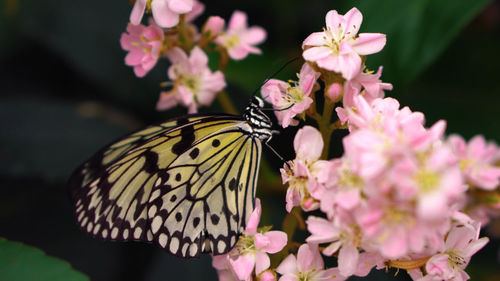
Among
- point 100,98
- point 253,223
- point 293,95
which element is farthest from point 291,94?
point 100,98

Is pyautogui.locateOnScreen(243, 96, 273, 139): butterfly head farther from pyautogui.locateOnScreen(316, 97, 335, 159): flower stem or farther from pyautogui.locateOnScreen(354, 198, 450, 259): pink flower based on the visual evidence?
pyautogui.locateOnScreen(354, 198, 450, 259): pink flower

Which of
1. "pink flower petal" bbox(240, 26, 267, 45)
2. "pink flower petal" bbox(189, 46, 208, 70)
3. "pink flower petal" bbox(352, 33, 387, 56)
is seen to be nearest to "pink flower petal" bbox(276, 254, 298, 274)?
"pink flower petal" bbox(352, 33, 387, 56)

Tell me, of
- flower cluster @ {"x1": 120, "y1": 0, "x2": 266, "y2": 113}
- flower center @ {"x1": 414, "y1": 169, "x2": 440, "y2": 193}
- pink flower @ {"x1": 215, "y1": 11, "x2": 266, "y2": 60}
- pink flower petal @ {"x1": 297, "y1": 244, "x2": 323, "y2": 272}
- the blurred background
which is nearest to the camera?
flower center @ {"x1": 414, "y1": 169, "x2": 440, "y2": 193}

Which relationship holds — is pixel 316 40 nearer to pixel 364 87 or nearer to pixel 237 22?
pixel 364 87

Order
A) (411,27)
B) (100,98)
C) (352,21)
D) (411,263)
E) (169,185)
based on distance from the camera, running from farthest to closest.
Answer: (100,98) → (411,27) → (169,185) → (352,21) → (411,263)

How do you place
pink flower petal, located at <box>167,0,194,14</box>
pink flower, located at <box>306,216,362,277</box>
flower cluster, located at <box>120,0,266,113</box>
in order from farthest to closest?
flower cluster, located at <box>120,0,266,113</box>, pink flower petal, located at <box>167,0,194,14</box>, pink flower, located at <box>306,216,362,277</box>

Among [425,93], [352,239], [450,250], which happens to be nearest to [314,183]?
[352,239]

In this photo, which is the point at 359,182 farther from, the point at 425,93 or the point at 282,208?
the point at 425,93
